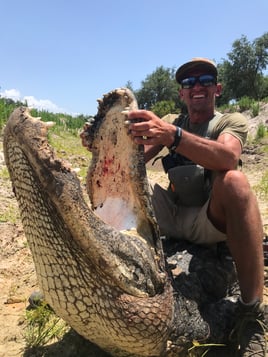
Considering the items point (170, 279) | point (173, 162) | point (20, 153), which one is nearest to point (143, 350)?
point (170, 279)

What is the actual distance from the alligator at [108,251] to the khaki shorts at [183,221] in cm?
50

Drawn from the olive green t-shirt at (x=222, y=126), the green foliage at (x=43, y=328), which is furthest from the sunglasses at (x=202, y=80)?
the green foliage at (x=43, y=328)

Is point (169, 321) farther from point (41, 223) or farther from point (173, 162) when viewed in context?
point (173, 162)

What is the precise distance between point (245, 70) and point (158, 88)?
16.3 meters

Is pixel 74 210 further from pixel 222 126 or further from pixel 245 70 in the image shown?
pixel 245 70

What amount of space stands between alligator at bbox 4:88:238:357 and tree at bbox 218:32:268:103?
40891mm

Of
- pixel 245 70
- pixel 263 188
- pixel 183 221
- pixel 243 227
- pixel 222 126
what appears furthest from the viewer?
pixel 245 70

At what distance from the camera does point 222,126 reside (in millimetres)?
2613

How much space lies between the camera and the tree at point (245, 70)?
41.0m

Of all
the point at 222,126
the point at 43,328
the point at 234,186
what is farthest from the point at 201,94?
the point at 43,328

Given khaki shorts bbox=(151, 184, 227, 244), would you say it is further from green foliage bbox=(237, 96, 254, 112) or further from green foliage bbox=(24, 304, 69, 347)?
green foliage bbox=(237, 96, 254, 112)

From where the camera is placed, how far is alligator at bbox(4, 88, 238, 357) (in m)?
1.51

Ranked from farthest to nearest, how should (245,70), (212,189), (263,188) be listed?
(245,70)
(263,188)
(212,189)

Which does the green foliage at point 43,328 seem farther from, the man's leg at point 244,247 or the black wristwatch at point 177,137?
the black wristwatch at point 177,137
